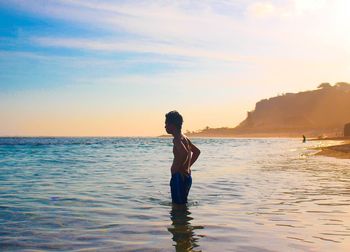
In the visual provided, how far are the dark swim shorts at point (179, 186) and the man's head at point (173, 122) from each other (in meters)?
0.99

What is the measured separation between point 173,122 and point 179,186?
1457 millimetres

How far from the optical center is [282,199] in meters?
10.9

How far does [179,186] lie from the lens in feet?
31.4

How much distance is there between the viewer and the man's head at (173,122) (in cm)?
945

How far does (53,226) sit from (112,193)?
4453 millimetres

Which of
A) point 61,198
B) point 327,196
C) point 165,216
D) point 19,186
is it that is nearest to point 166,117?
point 165,216

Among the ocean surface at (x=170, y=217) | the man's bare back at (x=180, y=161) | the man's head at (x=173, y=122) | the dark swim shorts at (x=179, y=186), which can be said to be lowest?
the ocean surface at (x=170, y=217)

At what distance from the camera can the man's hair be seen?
9.48 m

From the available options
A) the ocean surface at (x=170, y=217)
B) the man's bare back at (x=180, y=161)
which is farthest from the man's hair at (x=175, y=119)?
the ocean surface at (x=170, y=217)

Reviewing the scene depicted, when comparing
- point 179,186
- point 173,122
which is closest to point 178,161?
point 179,186

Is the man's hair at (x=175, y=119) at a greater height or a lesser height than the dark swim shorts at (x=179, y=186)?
greater

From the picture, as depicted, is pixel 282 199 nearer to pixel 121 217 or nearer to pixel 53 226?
pixel 121 217

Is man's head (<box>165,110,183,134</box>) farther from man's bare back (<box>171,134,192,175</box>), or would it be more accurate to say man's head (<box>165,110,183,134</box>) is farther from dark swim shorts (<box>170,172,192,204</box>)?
dark swim shorts (<box>170,172,192,204</box>)

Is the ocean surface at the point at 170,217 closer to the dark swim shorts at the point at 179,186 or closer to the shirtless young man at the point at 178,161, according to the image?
the dark swim shorts at the point at 179,186
